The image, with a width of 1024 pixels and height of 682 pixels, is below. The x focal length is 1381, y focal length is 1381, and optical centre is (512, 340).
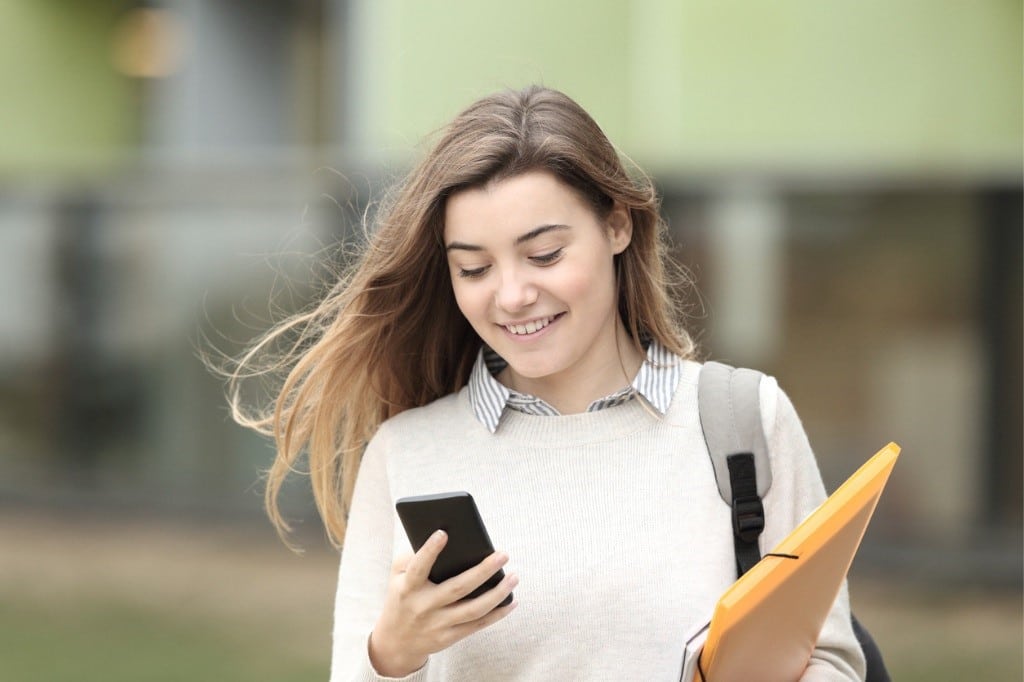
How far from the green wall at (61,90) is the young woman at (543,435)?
28.8 feet

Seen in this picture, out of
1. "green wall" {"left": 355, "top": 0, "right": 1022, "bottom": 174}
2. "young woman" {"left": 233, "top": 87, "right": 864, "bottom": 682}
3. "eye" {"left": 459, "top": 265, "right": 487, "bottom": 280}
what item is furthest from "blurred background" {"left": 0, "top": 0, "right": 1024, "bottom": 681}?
"eye" {"left": 459, "top": 265, "right": 487, "bottom": 280}

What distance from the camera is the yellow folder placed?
192cm

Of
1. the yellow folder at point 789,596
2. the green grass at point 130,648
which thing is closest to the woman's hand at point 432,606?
the yellow folder at point 789,596

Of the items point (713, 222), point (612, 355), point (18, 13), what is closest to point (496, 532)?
point (612, 355)

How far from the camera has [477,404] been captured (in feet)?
7.72

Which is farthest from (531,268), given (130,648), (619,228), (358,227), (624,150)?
(358,227)

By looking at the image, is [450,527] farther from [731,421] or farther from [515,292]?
[731,421]

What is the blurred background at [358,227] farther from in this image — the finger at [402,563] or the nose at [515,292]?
the finger at [402,563]

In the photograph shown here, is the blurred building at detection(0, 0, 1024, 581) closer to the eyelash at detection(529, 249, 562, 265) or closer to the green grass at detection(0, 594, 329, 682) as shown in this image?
the green grass at detection(0, 594, 329, 682)

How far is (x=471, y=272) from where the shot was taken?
221 cm

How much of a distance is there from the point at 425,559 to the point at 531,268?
51cm

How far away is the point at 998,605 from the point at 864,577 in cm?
79

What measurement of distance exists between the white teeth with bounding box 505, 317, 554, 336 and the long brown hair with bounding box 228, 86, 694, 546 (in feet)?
0.68

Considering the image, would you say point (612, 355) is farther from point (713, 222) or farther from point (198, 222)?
point (198, 222)
